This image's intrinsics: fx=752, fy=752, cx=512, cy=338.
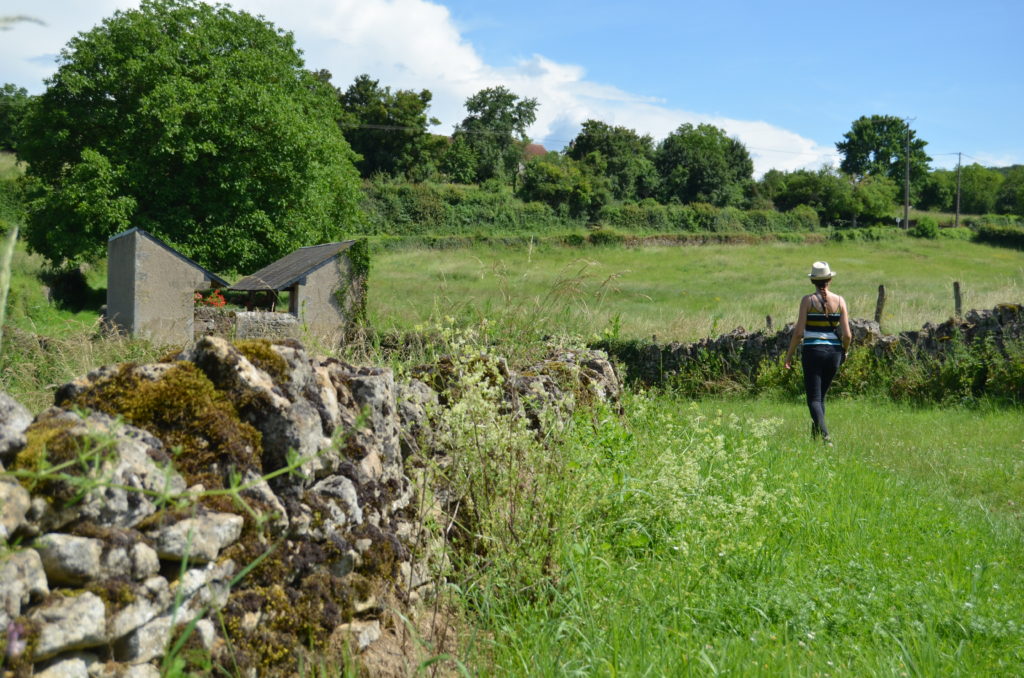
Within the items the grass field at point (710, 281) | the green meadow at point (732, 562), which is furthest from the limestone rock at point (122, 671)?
the grass field at point (710, 281)

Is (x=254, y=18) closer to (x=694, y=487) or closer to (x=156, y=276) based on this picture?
(x=156, y=276)

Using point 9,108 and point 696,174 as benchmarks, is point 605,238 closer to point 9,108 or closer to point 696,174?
point 696,174

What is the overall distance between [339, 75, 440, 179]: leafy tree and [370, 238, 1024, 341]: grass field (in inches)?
728

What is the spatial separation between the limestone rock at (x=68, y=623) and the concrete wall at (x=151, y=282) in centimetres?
1390

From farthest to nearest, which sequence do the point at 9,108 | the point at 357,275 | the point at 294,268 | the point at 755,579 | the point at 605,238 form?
the point at 605,238 < the point at 9,108 < the point at 357,275 < the point at 294,268 < the point at 755,579

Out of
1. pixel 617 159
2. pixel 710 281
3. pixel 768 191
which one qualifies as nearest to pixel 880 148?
pixel 768 191

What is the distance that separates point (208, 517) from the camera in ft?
7.45

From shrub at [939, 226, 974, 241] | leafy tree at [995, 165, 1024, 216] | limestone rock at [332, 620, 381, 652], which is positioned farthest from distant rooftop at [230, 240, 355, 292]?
leafy tree at [995, 165, 1024, 216]

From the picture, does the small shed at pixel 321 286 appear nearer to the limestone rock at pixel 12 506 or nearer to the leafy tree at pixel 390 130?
the limestone rock at pixel 12 506

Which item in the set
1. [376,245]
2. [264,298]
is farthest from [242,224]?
[376,245]

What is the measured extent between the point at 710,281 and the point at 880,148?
80639 mm

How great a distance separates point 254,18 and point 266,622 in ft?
119

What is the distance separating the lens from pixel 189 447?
2508 mm

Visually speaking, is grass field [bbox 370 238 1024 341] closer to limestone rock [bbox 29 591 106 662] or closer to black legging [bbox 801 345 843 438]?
black legging [bbox 801 345 843 438]
